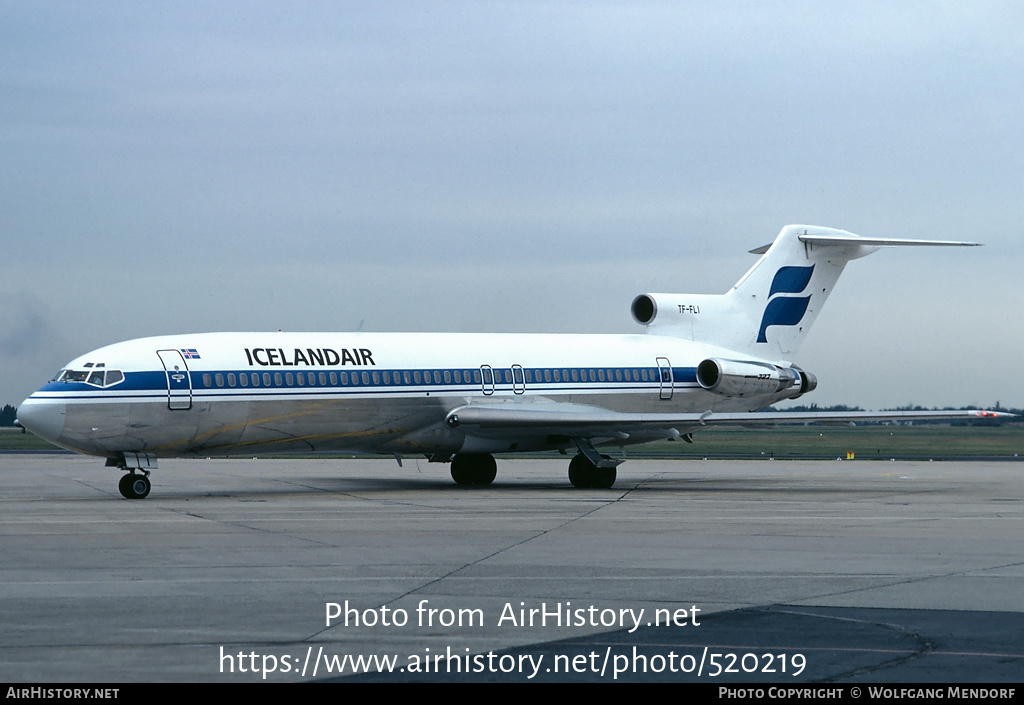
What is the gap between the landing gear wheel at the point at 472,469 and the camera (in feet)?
109

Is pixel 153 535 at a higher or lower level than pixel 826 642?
higher

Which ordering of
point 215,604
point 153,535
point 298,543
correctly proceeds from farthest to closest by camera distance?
point 153,535
point 298,543
point 215,604

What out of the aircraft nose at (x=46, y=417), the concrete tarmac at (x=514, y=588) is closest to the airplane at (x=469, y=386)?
the aircraft nose at (x=46, y=417)

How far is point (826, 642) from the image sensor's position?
9.93 m

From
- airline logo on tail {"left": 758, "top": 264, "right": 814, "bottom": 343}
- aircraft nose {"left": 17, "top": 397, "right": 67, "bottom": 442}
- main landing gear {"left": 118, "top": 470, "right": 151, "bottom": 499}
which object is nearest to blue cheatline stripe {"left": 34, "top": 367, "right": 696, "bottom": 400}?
aircraft nose {"left": 17, "top": 397, "right": 67, "bottom": 442}

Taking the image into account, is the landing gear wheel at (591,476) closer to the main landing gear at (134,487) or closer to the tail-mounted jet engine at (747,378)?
the tail-mounted jet engine at (747,378)

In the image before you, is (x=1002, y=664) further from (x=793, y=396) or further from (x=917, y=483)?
(x=793, y=396)

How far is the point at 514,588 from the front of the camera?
12.9 metres

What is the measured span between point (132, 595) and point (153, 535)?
6.19 meters

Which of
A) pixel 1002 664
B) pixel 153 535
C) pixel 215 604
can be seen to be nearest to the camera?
pixel 1002 664

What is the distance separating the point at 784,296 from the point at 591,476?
9490mm

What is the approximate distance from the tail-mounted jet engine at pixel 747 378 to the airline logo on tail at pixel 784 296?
1.46 m
